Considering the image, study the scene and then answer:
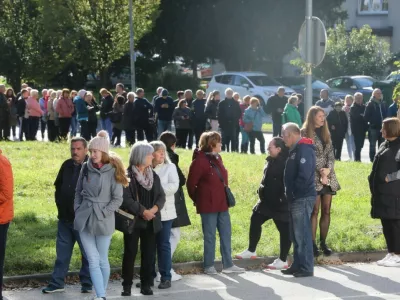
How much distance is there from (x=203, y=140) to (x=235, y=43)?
41315 mm

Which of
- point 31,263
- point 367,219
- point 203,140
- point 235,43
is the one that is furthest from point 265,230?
point 235,43

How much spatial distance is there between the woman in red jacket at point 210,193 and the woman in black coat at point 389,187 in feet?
6.43

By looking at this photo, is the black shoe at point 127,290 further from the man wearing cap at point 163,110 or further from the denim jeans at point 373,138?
the man wearing cap at point 163,110

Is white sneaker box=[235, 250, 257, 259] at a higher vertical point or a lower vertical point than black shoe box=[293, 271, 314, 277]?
higher

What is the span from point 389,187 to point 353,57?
1461 inches

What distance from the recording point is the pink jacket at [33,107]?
1097 inches

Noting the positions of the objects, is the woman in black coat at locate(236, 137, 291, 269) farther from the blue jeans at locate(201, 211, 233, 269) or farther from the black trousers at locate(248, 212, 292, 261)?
the blue jeans at locate(201, 211, 233, 269)

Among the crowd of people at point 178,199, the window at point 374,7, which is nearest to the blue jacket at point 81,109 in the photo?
the crowd of people at point 178,199

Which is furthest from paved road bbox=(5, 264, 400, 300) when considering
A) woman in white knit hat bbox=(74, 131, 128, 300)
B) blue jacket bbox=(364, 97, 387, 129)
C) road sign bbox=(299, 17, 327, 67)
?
blue jacket bbox=(364, 97, 387, 129)

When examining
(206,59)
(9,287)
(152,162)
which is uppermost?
(206,59)

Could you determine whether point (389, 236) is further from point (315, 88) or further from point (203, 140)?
point (315, 88)

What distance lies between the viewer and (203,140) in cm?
1163

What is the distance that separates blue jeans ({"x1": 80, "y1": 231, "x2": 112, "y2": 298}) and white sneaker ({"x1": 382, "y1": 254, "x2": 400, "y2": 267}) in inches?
154

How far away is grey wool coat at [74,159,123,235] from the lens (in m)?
9.82
